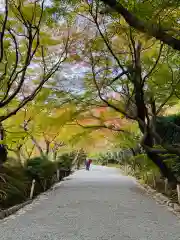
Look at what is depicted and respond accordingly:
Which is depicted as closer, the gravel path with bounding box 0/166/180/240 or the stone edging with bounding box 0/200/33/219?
the gravel path with bounding box 0/166/180/240

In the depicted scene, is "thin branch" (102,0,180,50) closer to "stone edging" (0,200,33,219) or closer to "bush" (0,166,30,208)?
"stone edging" (0,200,33,219)

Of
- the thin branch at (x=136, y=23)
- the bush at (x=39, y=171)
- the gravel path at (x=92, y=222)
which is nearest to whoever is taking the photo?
the thin branch at (x=136, y=23)

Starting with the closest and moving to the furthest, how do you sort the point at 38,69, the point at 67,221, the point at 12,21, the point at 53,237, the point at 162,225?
the point at 53,237 < the point at 162,225 < the point at 67,221 < the point at 12,21 < the point at 38,69

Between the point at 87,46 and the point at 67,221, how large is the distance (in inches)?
268

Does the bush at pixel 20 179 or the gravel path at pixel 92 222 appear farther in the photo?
the bush at pixel 20 179

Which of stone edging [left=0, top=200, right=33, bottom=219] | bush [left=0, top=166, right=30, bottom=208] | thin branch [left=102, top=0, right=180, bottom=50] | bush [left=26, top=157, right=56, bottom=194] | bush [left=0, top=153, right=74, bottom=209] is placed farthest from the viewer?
bush [left=26, top=157, right=56, bottom=194]

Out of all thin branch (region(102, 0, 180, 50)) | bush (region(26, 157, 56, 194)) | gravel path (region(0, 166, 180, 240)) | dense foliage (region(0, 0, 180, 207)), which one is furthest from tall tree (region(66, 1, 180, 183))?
thin branch (region(102, 0, 180, 50))

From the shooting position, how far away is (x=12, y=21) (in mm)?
10227

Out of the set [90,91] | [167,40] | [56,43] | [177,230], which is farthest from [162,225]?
[90,91]

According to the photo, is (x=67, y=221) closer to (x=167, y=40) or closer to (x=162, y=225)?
(x=162, y=225)

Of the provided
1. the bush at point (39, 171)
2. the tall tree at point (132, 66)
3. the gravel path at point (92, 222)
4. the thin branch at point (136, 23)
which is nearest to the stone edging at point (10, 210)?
the gravel path at point (92, 222)

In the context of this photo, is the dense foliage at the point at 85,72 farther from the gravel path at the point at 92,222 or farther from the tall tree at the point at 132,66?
the gravel path at the point at 92,222

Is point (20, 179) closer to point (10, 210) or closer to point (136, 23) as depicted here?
point (10, 210)

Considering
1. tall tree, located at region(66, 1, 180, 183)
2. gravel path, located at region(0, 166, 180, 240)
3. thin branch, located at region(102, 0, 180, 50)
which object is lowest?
gravel path, located at region(0, 166, 180, 240)
